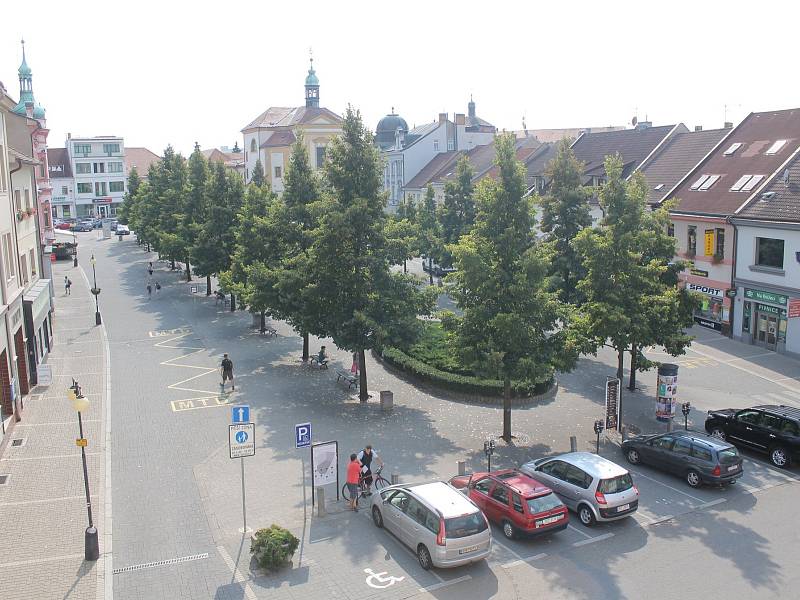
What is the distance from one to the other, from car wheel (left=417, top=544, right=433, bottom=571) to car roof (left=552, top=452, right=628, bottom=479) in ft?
16.5

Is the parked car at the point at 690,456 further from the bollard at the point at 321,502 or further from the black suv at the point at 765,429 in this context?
the bollard at the point at 321,502

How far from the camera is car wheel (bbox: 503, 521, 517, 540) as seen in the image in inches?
683

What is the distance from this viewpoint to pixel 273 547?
15.5 meters

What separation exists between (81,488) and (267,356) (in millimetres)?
15884

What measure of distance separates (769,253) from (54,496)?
3316 centimetres

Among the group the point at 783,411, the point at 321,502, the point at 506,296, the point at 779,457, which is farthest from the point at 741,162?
the point at 321,502

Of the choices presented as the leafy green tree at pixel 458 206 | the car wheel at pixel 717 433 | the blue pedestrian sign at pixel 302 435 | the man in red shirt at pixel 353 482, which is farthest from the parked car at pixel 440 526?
the leafy green tree at pixel 458 206

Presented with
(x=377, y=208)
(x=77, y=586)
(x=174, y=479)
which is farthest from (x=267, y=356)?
(x=77, y=586)

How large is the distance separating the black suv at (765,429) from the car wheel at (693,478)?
11.9ft

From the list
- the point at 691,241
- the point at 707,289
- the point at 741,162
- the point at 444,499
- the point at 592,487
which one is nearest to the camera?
the point at 444,499

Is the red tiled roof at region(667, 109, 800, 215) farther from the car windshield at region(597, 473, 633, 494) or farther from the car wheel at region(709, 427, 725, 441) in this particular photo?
the car windshield at region(597, 473, 633, 494)

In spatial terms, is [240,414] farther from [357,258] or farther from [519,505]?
[357,258]

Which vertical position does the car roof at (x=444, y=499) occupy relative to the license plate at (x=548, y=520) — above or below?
above

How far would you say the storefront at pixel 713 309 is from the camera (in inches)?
1551
